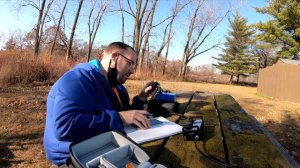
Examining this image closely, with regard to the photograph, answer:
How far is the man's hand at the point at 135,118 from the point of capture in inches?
72.6

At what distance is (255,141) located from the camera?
1.84m

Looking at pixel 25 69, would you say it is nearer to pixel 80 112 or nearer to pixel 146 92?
pixel 146 92

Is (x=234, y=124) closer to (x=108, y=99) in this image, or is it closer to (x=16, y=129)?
(x=108, y=99)

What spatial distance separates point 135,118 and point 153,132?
15cm

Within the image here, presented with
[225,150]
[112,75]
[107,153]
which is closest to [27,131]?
[112,75]

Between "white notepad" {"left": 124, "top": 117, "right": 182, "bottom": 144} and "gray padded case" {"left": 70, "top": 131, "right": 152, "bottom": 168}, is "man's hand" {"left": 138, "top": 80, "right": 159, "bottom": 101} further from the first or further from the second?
"gray padded case" {"left": 70, "top": 131, "right": 152, "bottom": 168}

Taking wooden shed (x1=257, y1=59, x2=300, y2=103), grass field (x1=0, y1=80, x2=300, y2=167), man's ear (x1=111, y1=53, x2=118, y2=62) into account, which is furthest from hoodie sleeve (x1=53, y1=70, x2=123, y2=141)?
wooden shed (x1=257, y1=59, x2=300, y2=103)

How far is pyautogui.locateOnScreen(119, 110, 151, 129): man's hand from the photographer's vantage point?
1844 millimetres

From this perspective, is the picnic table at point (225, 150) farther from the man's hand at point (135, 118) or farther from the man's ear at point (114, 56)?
the man's ear at point (114, 56)

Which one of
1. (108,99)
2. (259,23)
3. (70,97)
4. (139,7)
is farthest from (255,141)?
(259,23)

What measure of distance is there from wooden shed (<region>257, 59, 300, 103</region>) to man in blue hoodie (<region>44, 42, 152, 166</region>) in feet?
52.7

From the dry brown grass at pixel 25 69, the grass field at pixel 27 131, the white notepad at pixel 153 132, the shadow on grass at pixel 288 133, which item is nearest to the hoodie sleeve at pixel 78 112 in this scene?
the white notepad at pixel 153 132

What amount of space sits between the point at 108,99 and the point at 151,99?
713 mm

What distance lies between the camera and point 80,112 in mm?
1667
